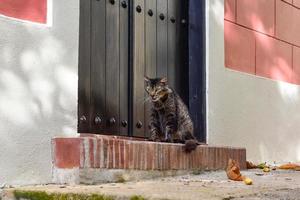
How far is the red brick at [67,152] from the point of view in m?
4.22

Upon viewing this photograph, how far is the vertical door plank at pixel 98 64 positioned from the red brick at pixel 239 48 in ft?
5.44

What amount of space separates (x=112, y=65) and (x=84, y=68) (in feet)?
1.30

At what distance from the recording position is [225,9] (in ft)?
21.4

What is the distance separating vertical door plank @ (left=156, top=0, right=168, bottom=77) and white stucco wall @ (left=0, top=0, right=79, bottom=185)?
149 centimetres

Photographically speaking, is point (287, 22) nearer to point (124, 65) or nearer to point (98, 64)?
point (124, 65)

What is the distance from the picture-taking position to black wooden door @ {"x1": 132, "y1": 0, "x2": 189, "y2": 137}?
5.74m

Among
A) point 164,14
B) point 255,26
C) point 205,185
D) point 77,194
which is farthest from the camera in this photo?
point 255,26

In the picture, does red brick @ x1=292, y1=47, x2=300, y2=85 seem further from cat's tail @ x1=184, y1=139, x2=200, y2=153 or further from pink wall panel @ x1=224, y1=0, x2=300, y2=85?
cat's tail @ x1=184, y1=139, x2=200, y2=153

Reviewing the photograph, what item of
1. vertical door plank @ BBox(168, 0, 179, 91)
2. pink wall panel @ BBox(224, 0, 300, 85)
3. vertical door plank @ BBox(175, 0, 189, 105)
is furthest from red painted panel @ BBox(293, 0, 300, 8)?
vertical door plank @ BBox(168, 0, 179, 91)

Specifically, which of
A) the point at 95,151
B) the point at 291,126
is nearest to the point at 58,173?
the point at 95,151

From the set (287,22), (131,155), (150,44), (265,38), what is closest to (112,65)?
(150,44)

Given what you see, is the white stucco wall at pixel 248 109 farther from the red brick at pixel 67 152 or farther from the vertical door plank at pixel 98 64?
the red brick at pixel 67 152

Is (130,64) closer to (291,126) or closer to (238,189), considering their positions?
(238,189)

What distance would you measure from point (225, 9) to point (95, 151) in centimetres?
284
